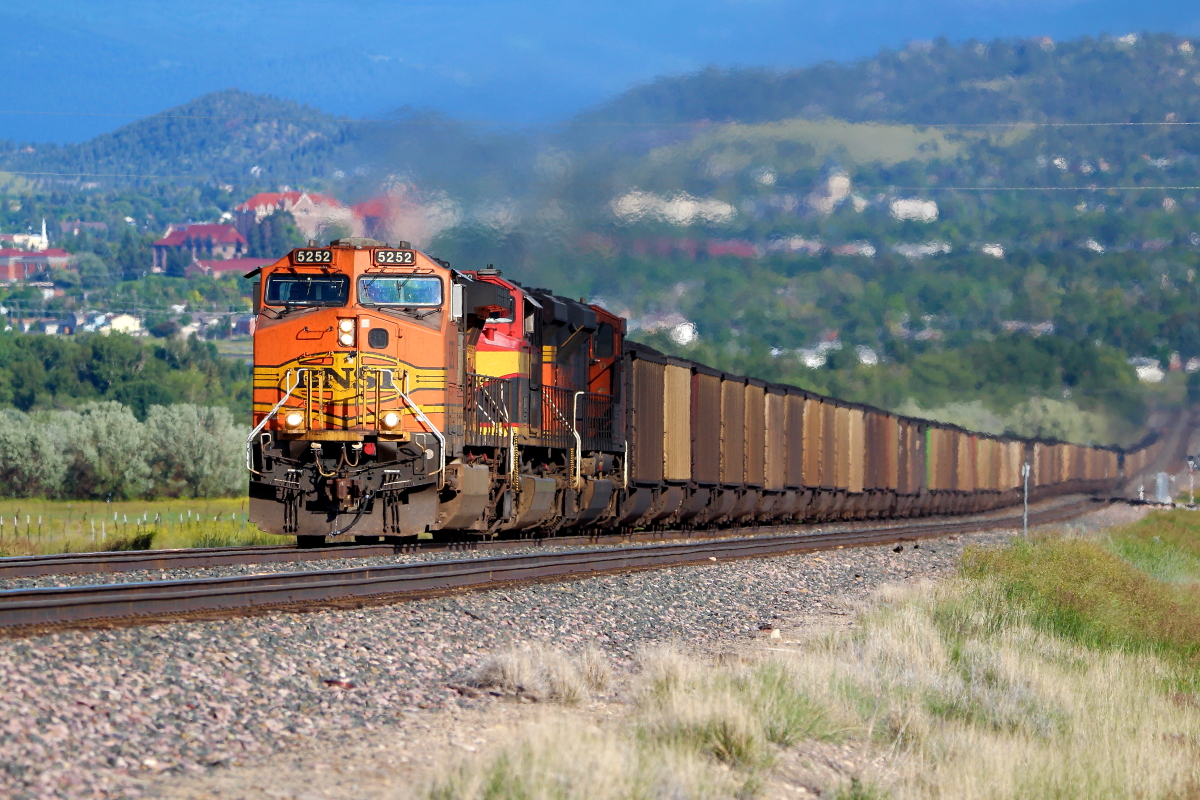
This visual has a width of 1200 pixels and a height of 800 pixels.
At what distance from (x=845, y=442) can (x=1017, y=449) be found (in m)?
27.1

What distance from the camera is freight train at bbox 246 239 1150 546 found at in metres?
17.2

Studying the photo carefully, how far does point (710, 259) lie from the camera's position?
166 feet

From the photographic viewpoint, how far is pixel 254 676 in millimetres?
8016

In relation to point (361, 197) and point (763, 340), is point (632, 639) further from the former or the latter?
point (763, 340)

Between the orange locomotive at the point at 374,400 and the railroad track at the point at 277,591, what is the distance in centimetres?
213

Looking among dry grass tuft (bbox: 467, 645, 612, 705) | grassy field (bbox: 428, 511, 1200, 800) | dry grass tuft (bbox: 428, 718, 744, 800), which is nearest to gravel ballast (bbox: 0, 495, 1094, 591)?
dry grass tuft (bbox: 467, 645, 612, 705)

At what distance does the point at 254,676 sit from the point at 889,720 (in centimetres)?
399

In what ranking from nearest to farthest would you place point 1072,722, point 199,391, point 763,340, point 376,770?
point 376,770 → point 1072,722 → point 763,340 → point 199,391

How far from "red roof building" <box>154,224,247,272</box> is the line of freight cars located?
4284 inches

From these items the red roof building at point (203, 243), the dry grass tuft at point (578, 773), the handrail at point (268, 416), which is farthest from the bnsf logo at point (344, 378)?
the red roof building at point (203, 243)

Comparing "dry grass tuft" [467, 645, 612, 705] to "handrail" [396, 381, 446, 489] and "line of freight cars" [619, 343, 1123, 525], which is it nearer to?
"handrail" [396, 381, 446, 489]

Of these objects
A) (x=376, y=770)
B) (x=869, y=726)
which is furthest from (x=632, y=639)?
(x=376, y=770)

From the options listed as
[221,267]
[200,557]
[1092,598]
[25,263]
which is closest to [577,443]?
[200,557]

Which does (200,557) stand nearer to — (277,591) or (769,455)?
(277,591)
